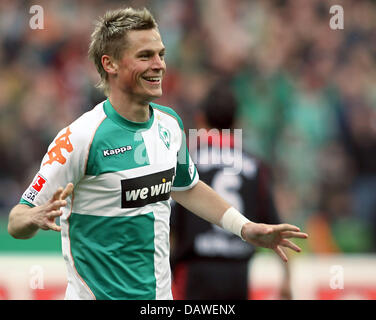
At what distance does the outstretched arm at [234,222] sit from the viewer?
3.99 metres

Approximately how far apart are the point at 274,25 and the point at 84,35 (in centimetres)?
Answer: 293

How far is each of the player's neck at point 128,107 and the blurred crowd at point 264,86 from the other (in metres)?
5.11

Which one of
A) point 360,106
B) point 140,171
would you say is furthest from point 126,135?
point 360,106

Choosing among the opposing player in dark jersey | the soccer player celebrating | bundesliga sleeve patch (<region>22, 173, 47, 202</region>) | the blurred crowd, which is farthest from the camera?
the blurred crowd

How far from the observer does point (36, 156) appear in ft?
32.6

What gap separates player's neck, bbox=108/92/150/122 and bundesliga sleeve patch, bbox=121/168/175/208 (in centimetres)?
35

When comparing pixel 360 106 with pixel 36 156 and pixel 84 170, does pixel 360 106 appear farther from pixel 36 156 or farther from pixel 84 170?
pixel 84 170

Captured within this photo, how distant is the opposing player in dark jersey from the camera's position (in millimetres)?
5613

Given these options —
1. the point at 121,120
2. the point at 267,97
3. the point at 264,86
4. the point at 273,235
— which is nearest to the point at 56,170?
the point at 121,120

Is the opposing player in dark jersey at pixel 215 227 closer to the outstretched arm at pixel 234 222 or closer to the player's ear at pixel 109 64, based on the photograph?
the outstretched arm at pixel 234 222

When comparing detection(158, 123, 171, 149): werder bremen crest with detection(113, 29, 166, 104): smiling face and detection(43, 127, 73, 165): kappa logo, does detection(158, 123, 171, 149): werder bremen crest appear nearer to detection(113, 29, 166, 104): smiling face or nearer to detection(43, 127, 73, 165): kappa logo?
detection(113, 29, 166, 104): smiling face

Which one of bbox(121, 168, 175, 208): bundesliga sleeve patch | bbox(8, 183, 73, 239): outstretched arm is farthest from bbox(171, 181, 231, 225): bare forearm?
bbox(8, 183, 73, 239): outstretched arm

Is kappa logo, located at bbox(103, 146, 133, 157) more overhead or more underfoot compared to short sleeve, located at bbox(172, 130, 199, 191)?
more overhead
